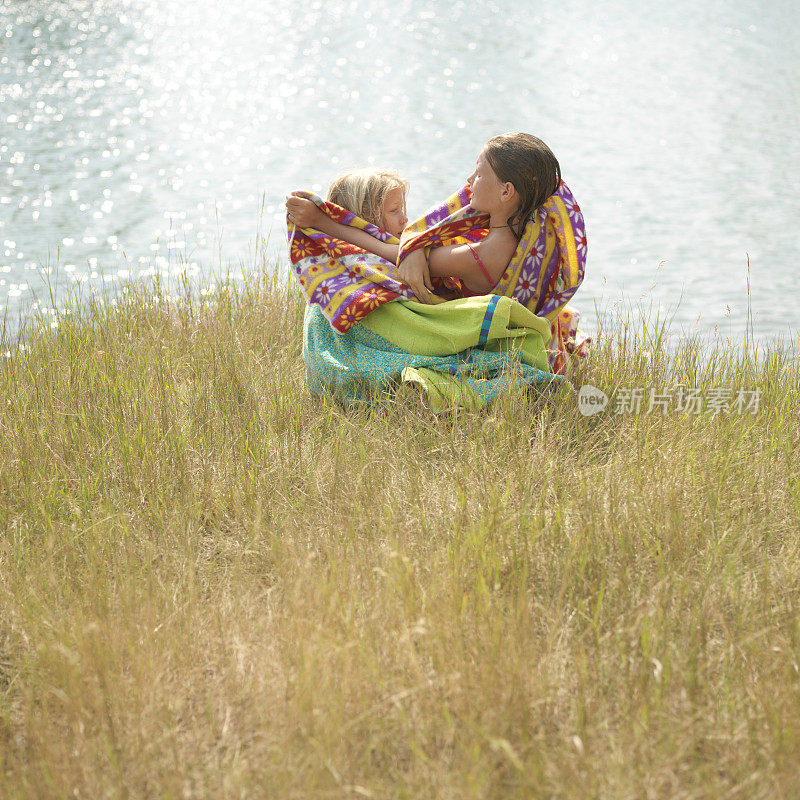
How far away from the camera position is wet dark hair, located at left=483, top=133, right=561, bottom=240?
10.8 feet

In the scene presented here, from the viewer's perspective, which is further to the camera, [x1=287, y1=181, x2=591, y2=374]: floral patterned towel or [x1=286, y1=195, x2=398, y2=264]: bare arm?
[x1=286, y1=195, x2=398, y2=264]: bare arm

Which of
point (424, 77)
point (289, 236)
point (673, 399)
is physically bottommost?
point (673, 399)

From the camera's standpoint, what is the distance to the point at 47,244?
307 inches

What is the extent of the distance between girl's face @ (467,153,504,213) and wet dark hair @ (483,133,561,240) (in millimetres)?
19

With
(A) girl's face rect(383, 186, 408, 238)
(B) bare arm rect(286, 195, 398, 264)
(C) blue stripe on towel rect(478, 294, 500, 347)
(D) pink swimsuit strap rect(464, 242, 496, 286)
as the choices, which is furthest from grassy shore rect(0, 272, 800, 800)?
(A) girl's face rect(383, 186, 408, 238)

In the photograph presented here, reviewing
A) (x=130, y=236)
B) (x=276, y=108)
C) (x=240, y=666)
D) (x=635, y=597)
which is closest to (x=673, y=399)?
(x=635, y=597)

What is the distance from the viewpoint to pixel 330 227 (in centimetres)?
378

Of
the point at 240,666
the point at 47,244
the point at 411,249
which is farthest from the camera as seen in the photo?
the point at 47,244

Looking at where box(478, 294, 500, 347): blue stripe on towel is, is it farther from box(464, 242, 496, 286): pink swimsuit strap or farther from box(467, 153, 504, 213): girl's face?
box(467, 153, 504, 213): girl's face

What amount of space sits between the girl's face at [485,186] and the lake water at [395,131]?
1.42m

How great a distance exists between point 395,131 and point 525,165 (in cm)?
920

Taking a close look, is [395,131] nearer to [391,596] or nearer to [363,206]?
[363,206]

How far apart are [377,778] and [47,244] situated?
7.09 meters

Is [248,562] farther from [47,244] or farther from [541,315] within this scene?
[47,244]
